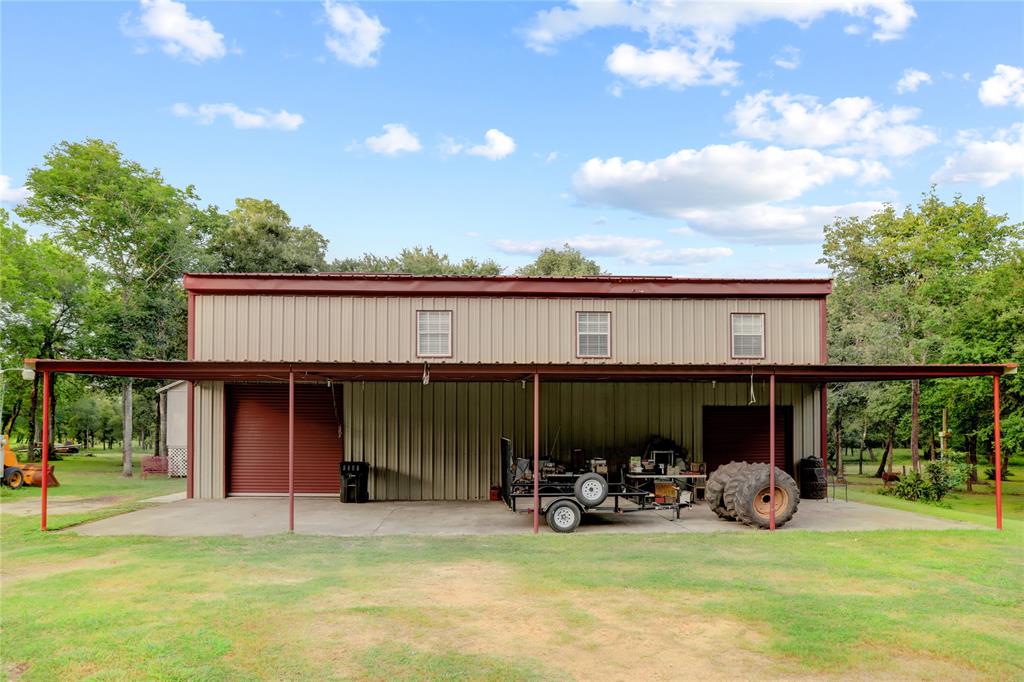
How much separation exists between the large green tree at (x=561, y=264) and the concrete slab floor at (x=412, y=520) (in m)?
30.9

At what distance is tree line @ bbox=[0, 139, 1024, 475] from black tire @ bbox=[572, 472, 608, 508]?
586 inches

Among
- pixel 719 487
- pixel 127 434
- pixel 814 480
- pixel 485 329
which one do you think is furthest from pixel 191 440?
pixel 814 480

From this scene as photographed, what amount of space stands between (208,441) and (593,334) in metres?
9.92

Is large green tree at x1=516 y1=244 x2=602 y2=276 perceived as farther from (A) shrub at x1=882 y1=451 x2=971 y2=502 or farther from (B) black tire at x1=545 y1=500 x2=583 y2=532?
(B) black tire at x1=545 y1=500 x2=583 y2=532

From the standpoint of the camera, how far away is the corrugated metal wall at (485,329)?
17.2 m

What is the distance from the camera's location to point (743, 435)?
18.6 m

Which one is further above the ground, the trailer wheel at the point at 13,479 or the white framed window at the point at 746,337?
the white framed window at the point at 746,337

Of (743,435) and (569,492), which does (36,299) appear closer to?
(569,492)

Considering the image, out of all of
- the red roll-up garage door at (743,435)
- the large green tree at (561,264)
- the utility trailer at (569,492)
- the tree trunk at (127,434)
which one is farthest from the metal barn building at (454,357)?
the large green tree at (561,264)

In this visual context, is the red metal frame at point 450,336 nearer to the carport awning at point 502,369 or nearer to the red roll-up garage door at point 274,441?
the red roll-up garage door at point 274,441

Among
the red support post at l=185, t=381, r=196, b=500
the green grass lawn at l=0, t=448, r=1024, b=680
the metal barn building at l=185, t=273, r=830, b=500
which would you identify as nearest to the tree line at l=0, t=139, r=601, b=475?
the red support post at l=185, t=381, r=196, b=500

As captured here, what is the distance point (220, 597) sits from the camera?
8117 mm

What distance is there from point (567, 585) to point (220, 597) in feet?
13.3

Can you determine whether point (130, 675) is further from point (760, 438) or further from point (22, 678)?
point (760, 438)
